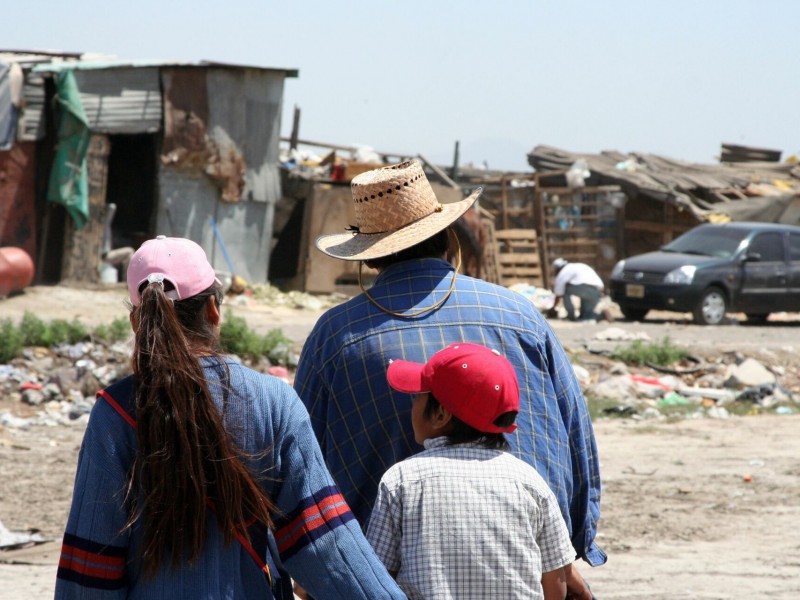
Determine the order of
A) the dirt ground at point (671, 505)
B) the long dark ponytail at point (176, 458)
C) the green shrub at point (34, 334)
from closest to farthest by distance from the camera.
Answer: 1. the long dark ponytail at point (176, 458)
2. the dirt ground at point (671, 505)
3. the green shrub at point (34, 334)

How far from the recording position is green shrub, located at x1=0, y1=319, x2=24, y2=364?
12164 mm

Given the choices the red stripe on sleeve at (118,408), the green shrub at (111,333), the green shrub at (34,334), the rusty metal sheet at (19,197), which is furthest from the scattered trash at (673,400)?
the rusty metal sheet at (19,197)

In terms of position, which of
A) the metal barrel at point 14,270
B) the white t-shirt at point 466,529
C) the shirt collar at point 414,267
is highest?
the shirt collar at point 414,267

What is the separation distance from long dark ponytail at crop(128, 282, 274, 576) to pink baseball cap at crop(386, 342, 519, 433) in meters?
0.63

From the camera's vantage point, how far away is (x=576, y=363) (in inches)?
560

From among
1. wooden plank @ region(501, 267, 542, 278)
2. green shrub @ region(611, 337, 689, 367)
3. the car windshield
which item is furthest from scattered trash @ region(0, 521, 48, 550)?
wooden plank @ region(501, 267, 542, 278)

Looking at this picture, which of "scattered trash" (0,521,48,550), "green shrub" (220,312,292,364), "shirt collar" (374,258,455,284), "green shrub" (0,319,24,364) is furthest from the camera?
"green shrub" (220,312,292,364)

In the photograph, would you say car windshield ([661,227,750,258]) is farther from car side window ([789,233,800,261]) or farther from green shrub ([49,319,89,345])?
green shrub ([49,319,89,345])

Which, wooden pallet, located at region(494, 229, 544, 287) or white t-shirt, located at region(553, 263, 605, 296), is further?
wooden pallet, located at region(494, 229, 544, 287)

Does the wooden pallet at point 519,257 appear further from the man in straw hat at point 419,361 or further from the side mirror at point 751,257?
the man in straw hat at point 419,361

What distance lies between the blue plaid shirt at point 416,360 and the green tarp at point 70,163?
1668cm

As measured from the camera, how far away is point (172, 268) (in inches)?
Answer: 94.0

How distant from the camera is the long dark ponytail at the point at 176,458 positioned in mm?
2250

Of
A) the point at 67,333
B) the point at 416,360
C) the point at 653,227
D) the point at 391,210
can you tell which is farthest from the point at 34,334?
the point at 653,227
